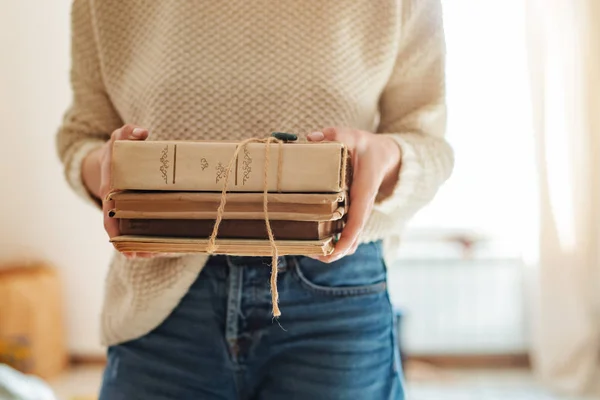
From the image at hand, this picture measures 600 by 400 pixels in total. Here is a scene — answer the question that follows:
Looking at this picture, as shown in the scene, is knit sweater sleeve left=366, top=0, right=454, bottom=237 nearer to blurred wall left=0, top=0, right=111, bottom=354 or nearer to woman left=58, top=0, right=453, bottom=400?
woman left=58, top=0, right=453, bottom=400

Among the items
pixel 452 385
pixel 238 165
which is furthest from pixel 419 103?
pixel 452 385

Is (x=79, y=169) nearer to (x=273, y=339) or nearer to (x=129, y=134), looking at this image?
(x=129, y=134)

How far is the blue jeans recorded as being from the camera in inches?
25.4

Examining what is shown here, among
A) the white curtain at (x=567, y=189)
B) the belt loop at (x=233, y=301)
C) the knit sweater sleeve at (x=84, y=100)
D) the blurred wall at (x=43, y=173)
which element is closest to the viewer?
the belt loop at (x=233, y=301)

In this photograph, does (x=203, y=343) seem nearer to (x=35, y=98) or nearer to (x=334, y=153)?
(x=334, y=153)

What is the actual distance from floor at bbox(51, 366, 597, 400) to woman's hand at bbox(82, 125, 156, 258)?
1.58 m

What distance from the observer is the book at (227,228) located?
493 mm

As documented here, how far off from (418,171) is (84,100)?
431 mm

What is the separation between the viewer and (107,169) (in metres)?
0.57

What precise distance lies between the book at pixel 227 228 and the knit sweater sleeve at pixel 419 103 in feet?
0.68

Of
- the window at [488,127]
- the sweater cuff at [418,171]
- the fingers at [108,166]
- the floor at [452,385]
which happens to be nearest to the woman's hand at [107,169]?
the fingers at [108,166]

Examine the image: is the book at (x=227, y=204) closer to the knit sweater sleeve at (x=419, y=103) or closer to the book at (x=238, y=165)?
the book at (x=238, y=165)

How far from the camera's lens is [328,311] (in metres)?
0.66

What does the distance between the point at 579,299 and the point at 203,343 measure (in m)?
1.95
